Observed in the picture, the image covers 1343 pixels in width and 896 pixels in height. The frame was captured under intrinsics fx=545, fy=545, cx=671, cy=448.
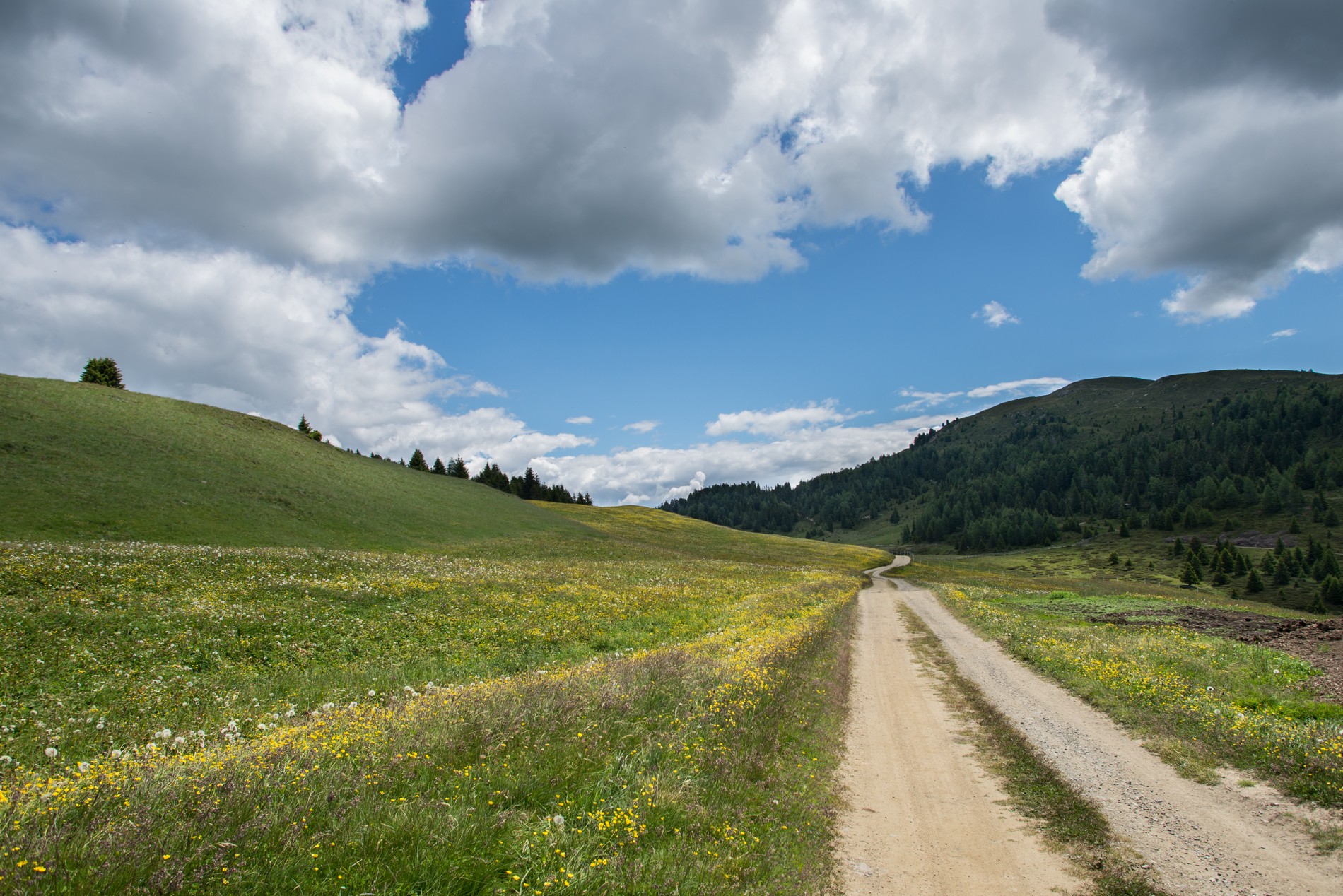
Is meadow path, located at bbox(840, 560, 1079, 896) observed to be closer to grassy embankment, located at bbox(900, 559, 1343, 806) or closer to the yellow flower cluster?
grassy embankment, located at bbox(900, 559, 1343, 806)

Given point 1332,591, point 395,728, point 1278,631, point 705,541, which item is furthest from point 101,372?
point 1332,591

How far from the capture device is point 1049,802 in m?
8.80

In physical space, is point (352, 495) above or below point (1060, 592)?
above

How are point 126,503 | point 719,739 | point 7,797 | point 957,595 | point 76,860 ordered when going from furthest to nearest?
Answer: 1. point 957,595
2. point 126,503
3. point 719,739
4. point 7,797
5. point 76,860

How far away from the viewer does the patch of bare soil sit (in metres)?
14.2

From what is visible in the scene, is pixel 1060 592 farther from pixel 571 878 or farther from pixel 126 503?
pixel 126 503

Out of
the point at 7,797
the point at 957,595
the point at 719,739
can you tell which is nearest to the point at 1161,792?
the point at 719,739

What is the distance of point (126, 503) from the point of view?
38062 millimetres

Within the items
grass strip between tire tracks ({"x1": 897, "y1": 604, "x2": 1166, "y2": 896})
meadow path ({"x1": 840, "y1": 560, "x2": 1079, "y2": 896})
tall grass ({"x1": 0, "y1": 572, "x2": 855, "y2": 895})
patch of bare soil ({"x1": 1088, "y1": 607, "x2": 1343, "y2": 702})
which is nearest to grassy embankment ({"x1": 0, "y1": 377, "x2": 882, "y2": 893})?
tall grass ({"x1": 0, "y1": 572, "x2": 855, "y2": 895})

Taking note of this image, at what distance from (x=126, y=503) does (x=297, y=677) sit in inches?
1516

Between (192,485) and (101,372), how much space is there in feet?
191

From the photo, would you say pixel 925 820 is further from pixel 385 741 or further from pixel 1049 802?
pixel 385 741

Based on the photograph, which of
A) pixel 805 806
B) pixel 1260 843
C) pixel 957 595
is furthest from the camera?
pixel 957 595

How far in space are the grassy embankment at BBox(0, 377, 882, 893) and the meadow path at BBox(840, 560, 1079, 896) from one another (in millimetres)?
619
